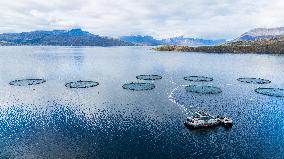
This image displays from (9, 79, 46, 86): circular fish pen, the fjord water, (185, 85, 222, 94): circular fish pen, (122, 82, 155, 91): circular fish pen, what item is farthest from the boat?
(9, 79, 46, 86): circular fish pen

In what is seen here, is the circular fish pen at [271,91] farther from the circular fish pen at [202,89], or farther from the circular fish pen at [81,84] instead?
the circular fish pen at [81,84]

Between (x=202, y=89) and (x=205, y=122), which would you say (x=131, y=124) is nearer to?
(x=205, y=122)

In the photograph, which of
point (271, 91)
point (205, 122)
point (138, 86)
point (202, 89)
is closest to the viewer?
point (205, 122)

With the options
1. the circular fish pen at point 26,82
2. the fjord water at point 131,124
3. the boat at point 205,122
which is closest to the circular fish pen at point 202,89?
the fjord water at point 131,124

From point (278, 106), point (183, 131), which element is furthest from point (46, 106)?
point (278, 106)

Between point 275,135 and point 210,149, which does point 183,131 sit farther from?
point 275,135

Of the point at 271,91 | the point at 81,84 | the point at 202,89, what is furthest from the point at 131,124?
the point at 271,91

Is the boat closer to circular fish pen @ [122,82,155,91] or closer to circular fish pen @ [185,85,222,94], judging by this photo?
circular fish pen @ [185,85,222,94]
